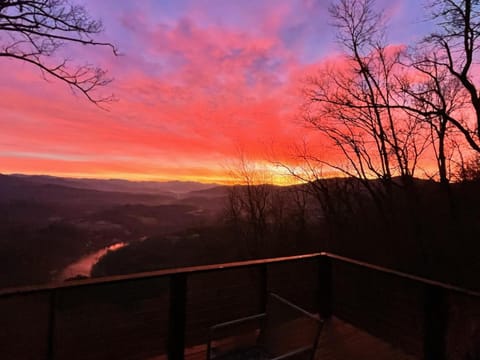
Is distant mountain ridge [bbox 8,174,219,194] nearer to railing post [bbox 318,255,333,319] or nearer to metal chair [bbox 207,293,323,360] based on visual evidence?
railing post [bbox 318,255,333,319]

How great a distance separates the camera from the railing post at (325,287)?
331cm

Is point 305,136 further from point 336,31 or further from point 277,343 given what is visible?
point 277,343

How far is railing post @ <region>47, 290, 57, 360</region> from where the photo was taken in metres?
1.85

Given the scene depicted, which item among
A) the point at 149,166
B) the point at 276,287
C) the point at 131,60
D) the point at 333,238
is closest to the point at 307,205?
the point at 333,238

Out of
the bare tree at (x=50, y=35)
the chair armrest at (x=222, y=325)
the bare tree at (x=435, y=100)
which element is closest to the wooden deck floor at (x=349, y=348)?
the chair armrest at (x=222, y=325)

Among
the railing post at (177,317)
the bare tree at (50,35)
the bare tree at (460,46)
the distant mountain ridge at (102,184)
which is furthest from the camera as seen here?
the distant mountain ridge at (102,184)

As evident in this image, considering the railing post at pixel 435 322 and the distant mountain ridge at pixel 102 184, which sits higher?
the distant mountain ridge at pixel 102 184

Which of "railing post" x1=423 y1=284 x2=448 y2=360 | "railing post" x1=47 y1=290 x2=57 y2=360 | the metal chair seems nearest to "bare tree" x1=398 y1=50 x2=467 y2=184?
"railing post" x1=423 y1=284 x2=448 y2=360

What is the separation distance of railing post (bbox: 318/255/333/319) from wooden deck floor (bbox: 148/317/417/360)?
0.23 metres

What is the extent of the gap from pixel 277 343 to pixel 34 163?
77.2 feet

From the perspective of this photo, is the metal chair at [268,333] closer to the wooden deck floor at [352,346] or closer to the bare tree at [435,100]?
the wooden deck floor at [352,346]

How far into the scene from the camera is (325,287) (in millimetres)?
3305

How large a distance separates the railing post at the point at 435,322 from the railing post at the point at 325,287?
1029 mm

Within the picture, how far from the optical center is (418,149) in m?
9.02
